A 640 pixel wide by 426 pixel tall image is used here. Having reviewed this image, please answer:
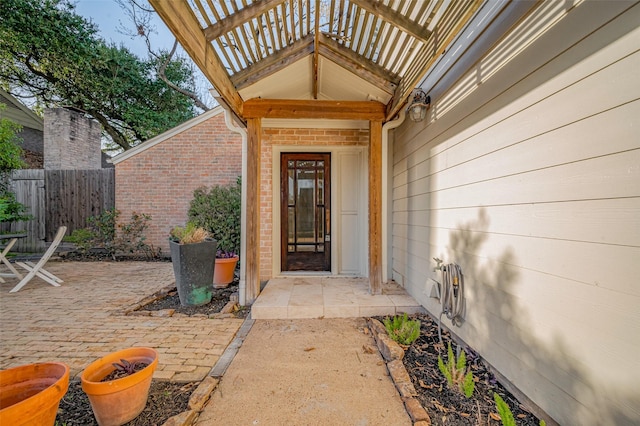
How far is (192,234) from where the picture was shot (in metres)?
3.47

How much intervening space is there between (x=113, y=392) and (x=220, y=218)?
4.19m

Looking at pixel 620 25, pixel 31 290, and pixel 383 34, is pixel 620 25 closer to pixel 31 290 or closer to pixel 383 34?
pixel 383 34

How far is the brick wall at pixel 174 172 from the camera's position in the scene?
22.1 feet

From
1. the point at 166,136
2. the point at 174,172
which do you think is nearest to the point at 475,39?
the point at 174,172

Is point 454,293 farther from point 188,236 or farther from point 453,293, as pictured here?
point 188,236

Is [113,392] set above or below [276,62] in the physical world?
below

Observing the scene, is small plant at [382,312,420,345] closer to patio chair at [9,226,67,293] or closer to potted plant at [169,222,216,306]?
potted plant at [169,222,216,306]

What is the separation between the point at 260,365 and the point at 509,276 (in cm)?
191

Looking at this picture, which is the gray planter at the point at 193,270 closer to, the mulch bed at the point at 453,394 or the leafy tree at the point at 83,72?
the mulch bed at the point at 453,394

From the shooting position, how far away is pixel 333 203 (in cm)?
440

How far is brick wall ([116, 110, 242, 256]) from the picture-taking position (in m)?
6.75

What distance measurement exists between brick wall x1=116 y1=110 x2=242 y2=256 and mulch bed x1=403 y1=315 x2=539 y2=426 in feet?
19.1

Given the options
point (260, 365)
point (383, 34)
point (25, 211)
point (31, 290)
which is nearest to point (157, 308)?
point (260, 365)

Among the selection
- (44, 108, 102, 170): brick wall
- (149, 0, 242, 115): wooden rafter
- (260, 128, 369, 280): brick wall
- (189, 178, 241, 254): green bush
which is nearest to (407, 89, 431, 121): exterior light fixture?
(260, 128, 369, 280): brick wall
